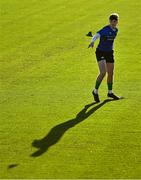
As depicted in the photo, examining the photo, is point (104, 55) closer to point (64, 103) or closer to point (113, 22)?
point (113, 22)

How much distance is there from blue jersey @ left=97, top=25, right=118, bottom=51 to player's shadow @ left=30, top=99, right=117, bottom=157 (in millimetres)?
1976

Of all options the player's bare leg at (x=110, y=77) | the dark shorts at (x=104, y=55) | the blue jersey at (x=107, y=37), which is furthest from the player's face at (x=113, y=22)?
the player's bare leg at (x=110, y=77)

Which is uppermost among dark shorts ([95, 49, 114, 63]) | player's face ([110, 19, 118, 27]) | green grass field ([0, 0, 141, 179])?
player's face ([110, 19, 118, 27])

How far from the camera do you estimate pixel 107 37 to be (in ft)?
60.5

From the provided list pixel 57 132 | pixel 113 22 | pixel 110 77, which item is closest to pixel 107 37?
pixel 113 22

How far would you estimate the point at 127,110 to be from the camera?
17781mm

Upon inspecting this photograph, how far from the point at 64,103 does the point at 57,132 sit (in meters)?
2.87


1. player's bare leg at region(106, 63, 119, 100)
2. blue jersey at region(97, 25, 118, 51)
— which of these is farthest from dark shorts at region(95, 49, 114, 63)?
player's bare leg at region(106, 63, 119, 100)

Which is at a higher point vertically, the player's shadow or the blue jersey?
the blue jersey

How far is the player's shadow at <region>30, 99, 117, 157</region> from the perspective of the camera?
15.0 m

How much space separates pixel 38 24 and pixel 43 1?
6.82 metres

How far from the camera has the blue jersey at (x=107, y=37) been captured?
60.3 ft

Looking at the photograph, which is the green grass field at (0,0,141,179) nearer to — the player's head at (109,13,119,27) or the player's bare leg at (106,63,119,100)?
the player's bare leg at (106,63,119,100)

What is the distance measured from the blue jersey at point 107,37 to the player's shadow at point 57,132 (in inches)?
77.8
